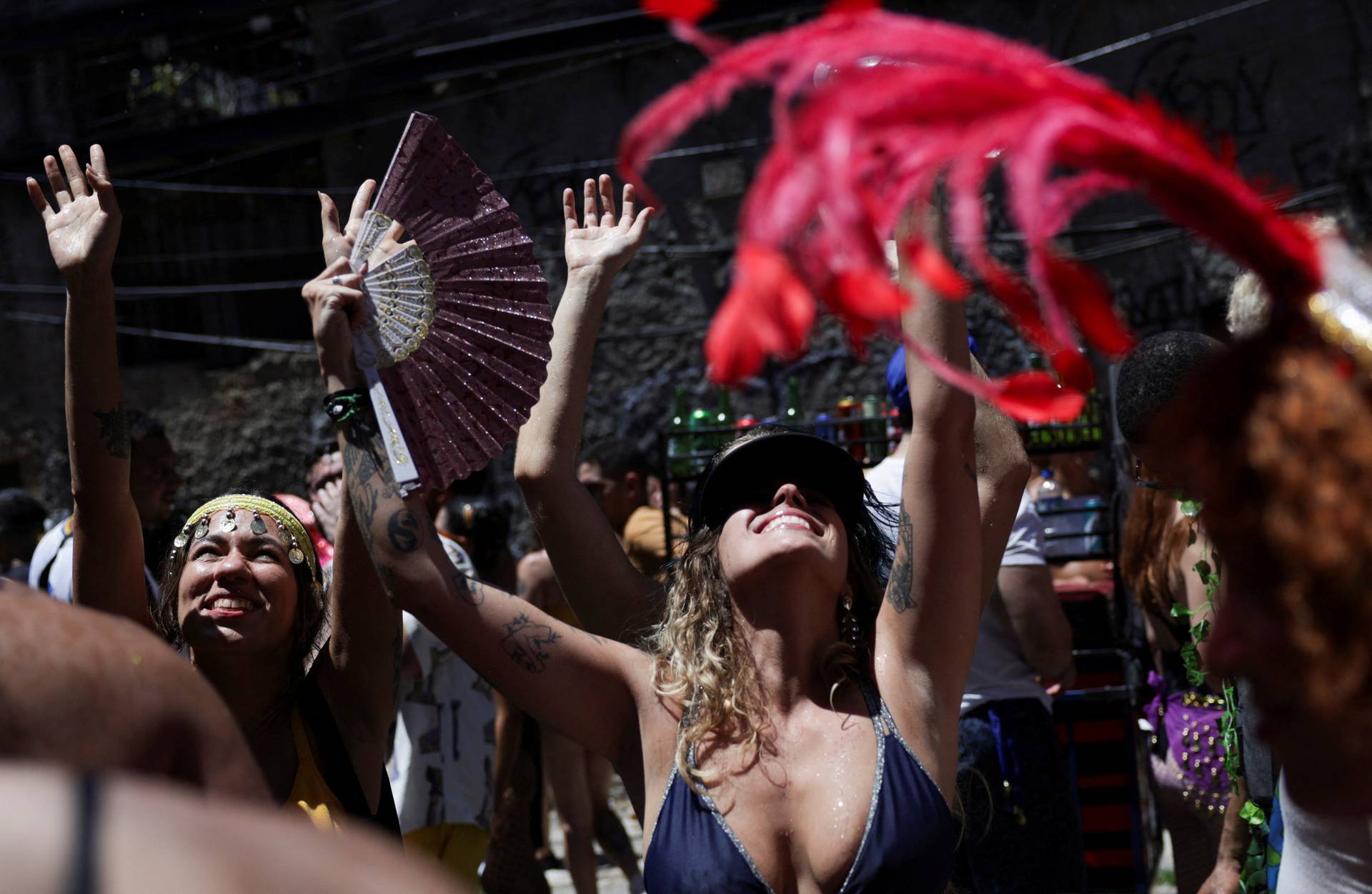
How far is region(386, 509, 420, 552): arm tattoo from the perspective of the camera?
2197 mm

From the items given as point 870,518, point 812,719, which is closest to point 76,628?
point 812,719

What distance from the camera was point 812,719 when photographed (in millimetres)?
2219

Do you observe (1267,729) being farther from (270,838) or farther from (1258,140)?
(1258,140)

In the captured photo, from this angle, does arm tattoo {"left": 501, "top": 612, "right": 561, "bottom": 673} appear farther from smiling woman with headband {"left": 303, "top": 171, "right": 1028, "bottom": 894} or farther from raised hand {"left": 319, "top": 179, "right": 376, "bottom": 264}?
raised hand {"left": 319, "top": 179, "right": 376, "bottom": 264}

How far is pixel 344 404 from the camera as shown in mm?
Result: 2191

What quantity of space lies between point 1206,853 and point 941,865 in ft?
8.46

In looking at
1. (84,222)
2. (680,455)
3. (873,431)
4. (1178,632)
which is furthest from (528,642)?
Answer: (873,431)

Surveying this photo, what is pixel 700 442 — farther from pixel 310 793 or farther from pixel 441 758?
pixel 310 793

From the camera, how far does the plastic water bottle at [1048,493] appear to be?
513cm

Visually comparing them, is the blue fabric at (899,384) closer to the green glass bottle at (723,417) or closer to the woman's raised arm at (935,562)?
the woman's raised arm at (935,562)

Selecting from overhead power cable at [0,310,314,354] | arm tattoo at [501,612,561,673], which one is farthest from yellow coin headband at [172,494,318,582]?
overhead power cable at [0,310,314,354]

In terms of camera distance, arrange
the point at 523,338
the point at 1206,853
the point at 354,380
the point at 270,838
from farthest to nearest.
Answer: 1. the point at 1206,853
2. the point at 523,338
3. the point at 354,380
4. the point at 270,838

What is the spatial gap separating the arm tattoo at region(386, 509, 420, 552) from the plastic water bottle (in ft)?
10.9

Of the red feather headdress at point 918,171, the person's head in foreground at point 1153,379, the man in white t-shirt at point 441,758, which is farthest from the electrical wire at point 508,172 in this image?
the red feather headdress at point 918,171
